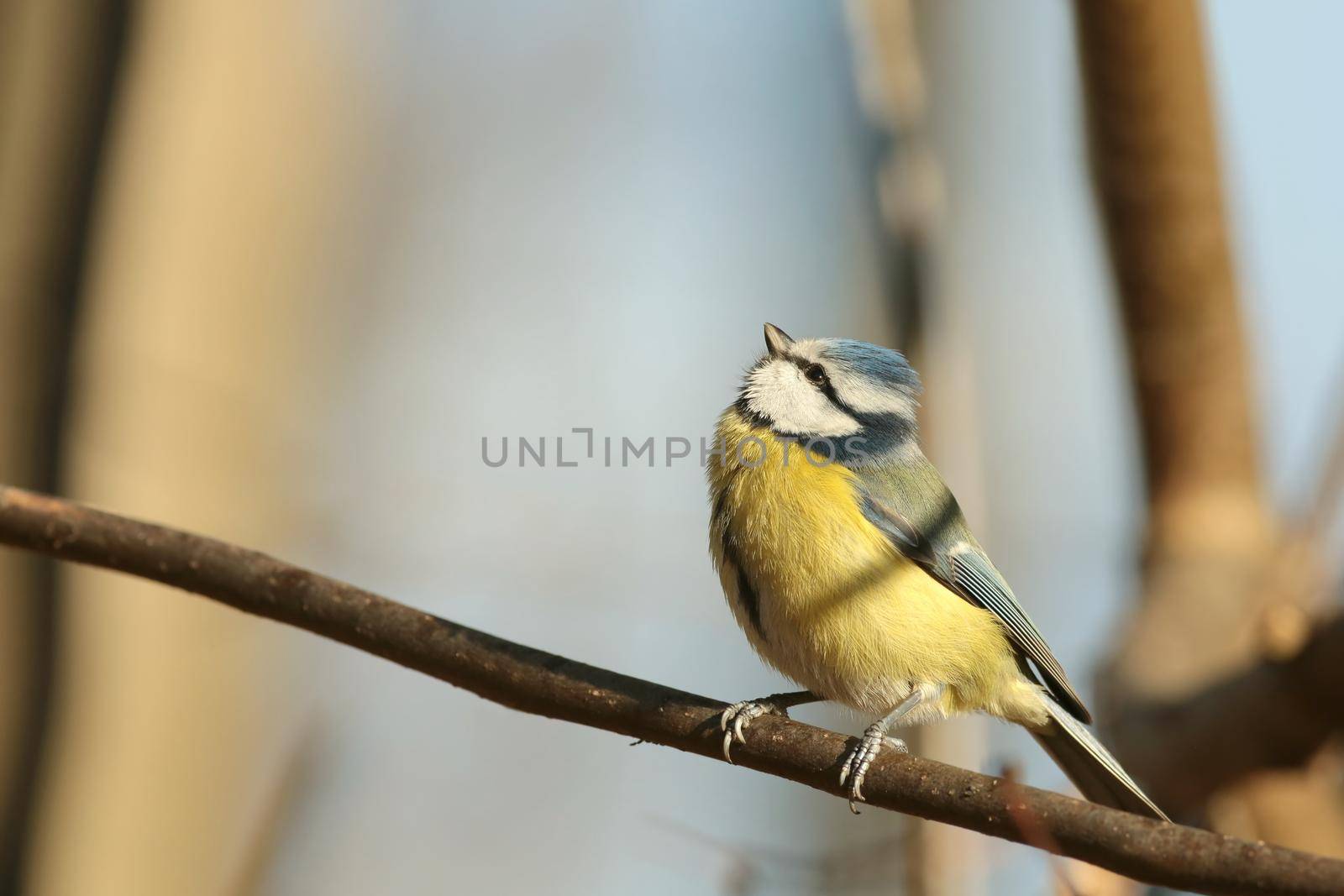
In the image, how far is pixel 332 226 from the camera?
7.12 m

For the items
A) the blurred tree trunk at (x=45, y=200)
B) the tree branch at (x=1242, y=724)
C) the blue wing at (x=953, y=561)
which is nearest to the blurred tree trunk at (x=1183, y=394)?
the tree branch at (x=1242, y=724)

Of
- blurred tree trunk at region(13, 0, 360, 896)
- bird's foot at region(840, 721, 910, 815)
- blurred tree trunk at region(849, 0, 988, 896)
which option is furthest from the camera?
blurred tree trunk at region(13, 0, 360, 896)

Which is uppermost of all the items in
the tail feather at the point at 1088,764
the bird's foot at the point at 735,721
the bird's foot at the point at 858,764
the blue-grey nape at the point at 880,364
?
the blue-grey nape at the point at 880,364

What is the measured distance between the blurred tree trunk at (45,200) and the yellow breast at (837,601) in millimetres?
2512

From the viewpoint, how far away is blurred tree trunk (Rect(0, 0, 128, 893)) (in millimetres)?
4199

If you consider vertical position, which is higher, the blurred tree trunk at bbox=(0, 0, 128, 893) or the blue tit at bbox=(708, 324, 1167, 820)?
the blurred tree trunk at bbox=(0, 0, 128, 893)

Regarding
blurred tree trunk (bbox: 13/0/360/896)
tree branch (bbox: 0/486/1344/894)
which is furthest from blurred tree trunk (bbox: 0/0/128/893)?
tree branch (bbox: 0/486/1344/894)

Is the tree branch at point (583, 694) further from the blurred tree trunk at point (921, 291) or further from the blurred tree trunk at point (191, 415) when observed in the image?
the blurred tree trunk at point (191, 415)

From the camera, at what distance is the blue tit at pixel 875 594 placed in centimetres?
295

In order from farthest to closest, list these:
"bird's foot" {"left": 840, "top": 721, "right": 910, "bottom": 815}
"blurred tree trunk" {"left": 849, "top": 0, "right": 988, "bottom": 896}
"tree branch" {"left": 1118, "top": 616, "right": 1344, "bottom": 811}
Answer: "blurred tree trunk" {"left": 849, "top": 0, "right": 988, "bottom": 896} → "tree branch" {"left": 1118, "top": 616, "right": 1344, "bottom": 811} → "bird's foot" {"left": 840, "top": 721, "right": 910, "bottom": 815}

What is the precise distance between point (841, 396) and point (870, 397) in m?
0.09

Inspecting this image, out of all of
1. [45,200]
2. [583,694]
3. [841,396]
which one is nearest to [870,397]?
[841,396]

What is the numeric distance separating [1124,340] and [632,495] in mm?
3586

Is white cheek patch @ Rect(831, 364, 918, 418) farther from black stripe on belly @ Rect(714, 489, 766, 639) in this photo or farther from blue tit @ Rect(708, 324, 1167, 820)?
black stripe on belly @ Rect(714, 489, 766, 639)
